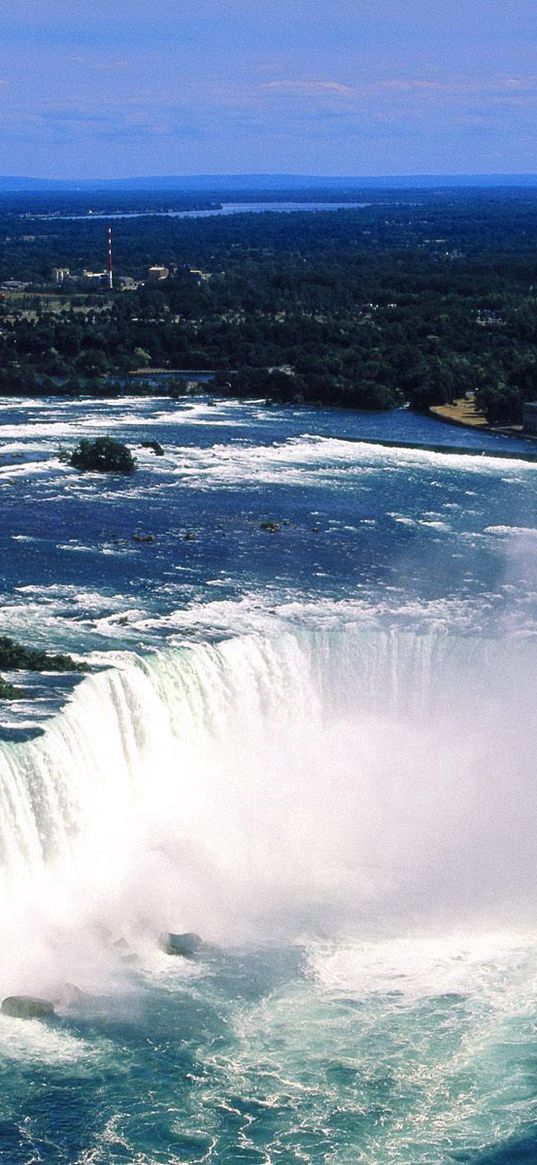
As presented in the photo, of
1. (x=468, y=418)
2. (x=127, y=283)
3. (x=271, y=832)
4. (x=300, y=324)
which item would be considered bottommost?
(x=271, y=832)

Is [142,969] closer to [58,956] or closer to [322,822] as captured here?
[58,956]

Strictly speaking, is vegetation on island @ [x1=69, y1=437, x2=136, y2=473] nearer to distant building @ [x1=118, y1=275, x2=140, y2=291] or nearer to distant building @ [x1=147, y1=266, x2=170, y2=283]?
distant building @ [x1=118, y1=275, x2=140, y2=291]

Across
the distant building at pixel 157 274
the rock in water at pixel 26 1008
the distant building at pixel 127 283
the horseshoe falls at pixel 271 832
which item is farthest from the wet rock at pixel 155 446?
the distant building at pixel 157 274

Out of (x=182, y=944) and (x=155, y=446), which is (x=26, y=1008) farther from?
(x=155, y=446)

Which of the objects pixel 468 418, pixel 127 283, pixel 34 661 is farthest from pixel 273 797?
pixel 127 283

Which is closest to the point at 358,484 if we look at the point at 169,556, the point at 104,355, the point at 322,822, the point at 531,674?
the point at 169,556

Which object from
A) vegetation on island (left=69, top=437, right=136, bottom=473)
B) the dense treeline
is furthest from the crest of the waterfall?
the dense treeline
